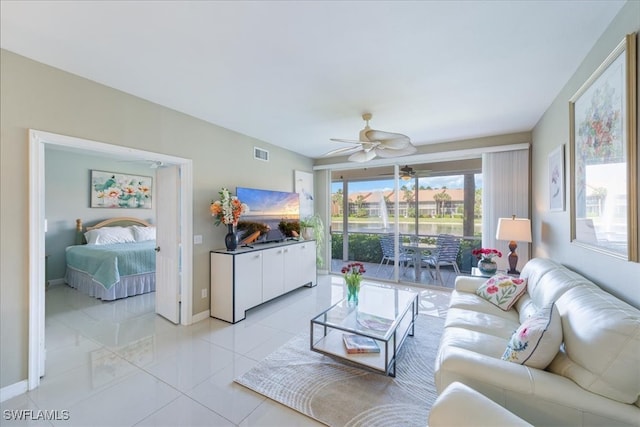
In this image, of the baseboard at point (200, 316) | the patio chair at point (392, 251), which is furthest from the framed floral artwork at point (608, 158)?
the baseboard at point (200, 316)

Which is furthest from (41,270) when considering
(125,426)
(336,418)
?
(336,418)

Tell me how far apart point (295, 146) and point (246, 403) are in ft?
12.7

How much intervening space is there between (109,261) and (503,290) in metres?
5.19

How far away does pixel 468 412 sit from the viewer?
3.21 ft

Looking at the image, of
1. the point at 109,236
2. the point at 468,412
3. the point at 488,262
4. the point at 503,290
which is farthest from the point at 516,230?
the point at 109,236

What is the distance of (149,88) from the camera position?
2.50 metres

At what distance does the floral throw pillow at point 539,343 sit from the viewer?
1.35 meters

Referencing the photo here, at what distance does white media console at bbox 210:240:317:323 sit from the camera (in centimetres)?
319

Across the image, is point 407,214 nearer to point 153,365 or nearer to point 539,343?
point 539,343

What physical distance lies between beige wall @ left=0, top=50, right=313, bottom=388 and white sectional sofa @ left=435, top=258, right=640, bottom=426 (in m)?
3.05

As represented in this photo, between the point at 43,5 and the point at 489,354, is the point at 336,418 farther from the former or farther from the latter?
the point at 43,5

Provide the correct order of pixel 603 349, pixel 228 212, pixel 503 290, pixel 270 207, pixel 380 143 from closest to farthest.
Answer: pixel 603 349, pixel 503 290, pixel 380 143, pixel 228 212, pixel 270 207

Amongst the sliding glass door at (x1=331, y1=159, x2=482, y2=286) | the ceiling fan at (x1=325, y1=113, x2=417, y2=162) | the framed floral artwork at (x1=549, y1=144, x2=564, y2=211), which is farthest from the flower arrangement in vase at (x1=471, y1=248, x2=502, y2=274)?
the ceiling fan at (x1=325, y1=113, x2=417, y2=162)

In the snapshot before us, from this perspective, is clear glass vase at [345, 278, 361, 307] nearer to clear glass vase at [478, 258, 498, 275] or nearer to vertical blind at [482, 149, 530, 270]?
clear glass vase at [478, 258, 498, 275]
